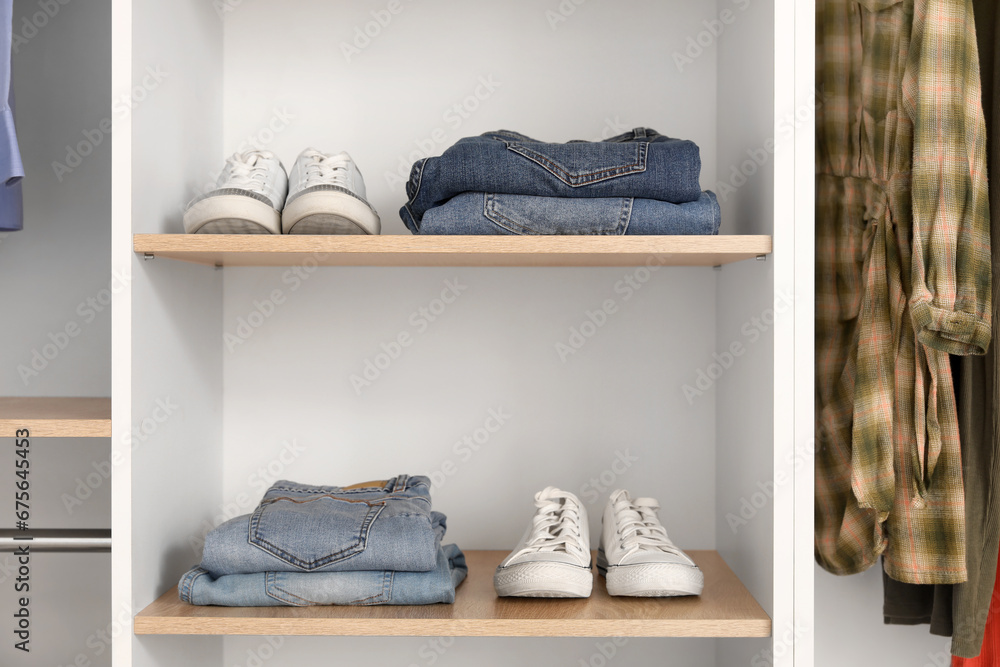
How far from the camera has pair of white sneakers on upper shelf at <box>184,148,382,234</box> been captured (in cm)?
93

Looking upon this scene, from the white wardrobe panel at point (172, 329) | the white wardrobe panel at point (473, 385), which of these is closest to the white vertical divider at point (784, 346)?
the white wardrobe panel at point (473, 385)

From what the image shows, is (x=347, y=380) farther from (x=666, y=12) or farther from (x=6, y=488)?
(x=666, y=12)

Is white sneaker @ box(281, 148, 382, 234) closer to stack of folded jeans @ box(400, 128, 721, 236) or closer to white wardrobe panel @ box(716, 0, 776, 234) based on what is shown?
stack of folded jeans @ box(400, 128, 721, 236)

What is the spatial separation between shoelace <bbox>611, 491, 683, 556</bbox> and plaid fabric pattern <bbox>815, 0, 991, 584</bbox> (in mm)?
246

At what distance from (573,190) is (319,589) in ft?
1.97

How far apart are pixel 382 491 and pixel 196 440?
310 millimetres

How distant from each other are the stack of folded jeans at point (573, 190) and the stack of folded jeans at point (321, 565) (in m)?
0.40

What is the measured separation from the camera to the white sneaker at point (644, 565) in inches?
36.6

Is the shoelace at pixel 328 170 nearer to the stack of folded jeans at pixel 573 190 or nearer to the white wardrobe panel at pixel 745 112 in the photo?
the stack of folded jeans at pixel 573 190

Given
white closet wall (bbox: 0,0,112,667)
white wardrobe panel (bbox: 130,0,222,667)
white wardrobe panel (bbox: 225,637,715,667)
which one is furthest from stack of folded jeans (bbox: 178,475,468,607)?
white closet wall (bbox: 0,0,112,667)

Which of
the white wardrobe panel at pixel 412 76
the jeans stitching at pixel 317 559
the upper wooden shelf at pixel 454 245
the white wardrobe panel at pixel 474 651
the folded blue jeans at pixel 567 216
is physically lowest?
the white wardrobe panel at pixel 474 651

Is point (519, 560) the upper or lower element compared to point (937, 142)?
lower

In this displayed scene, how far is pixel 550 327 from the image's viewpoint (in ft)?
4.10

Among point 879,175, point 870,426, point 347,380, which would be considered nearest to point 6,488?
point 347,380
